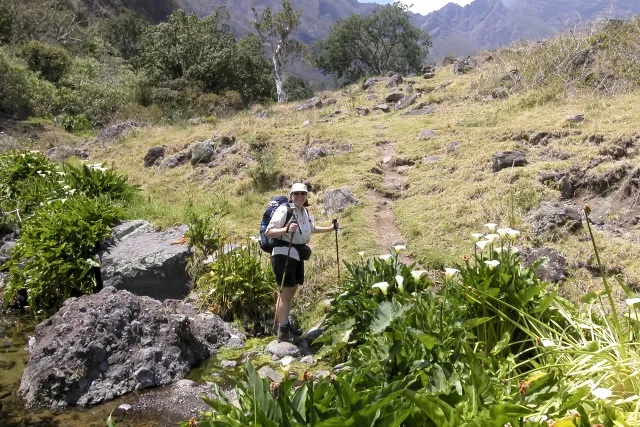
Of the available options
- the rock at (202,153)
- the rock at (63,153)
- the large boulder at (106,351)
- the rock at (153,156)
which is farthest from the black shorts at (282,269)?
the rock at (63,153)

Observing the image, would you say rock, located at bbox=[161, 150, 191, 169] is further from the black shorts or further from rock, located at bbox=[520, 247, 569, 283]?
rock, located at bbox=[520, 247, 569, 283]

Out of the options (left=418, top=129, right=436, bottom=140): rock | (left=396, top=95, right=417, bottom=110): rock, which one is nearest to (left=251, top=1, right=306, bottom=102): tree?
(left=396, top=95, right=417, bottom=110): rock

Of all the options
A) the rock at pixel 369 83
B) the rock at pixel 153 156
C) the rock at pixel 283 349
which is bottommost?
the rock at pixel 283 349

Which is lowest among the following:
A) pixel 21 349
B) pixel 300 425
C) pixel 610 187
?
pixel 610 187

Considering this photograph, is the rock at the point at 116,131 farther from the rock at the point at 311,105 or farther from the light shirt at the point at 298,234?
the light shirt at the point at 298,234

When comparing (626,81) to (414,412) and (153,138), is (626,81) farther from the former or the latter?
(153,138)

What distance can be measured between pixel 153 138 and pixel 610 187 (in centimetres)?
1313

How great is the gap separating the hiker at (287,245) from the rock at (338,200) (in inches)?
129

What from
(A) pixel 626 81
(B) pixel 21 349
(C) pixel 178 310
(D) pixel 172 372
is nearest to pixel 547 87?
(A) pixel 626 81

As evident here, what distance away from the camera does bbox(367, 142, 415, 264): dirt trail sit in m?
7.38

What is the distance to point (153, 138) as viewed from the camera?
52.6ft

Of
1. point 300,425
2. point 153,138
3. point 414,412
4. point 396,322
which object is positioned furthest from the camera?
point 153,138

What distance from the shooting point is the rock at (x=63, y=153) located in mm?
15352

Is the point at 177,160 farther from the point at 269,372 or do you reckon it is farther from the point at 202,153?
the point at 269,372
